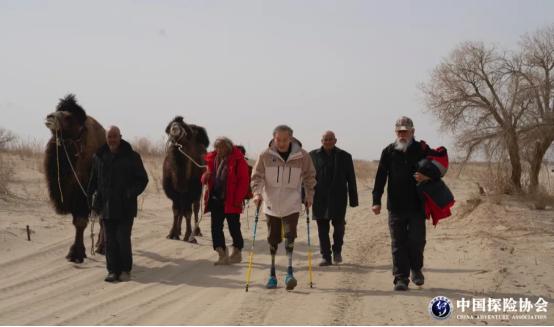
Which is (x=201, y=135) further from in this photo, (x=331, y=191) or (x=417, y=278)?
(x=417, y=278)

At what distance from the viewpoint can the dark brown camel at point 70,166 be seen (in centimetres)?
977

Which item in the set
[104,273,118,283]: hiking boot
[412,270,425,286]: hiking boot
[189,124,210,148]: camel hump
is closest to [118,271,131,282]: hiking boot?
[104,273,118,283]: hiking boot

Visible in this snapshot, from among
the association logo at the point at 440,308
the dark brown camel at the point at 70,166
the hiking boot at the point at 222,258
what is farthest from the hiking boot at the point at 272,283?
the dark brown camel at the point at 70,166

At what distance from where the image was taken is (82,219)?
9.88 meters

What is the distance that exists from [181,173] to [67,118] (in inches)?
116

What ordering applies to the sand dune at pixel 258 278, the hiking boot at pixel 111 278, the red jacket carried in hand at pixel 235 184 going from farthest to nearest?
the red jacket carried in hand at pixel 235 184 → the hiking boot at pixel 111 278 → the sand dune at pixel 258 278

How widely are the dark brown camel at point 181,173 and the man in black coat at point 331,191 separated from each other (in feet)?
10.8

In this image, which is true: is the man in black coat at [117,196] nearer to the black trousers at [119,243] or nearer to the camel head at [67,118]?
the black trousers at [119,243]

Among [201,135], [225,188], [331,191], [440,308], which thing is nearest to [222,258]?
[225,188]

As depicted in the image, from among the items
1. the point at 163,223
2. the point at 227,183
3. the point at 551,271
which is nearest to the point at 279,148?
the point at 227,183

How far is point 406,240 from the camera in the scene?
7914 millimetres

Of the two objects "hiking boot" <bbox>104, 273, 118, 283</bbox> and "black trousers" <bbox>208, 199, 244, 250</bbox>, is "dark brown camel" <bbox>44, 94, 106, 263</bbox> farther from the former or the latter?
"black trousers" <bbox>208, 199, 244, 250</bbox>

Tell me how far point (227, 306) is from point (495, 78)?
13.7 metres

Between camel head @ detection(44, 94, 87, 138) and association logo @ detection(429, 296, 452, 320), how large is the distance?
6467mm
